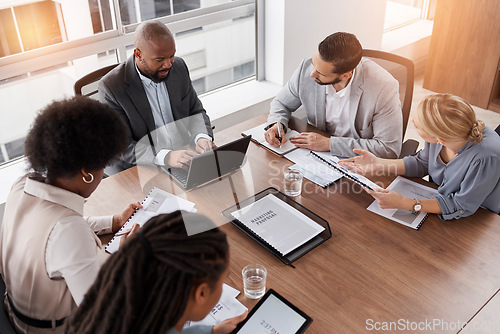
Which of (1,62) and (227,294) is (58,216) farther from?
(1,62)

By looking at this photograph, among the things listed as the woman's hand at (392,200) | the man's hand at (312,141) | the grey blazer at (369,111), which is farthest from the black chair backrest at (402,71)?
the woman's hand at (392,200)

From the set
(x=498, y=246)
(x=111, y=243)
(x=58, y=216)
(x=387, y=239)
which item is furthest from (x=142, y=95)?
(x=498, y=246)

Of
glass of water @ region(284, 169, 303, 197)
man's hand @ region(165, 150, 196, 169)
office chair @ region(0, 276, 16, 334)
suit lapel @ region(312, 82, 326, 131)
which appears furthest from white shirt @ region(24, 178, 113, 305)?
suit lapel @ region(312, 82, 326, 131)

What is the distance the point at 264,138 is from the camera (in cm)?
215

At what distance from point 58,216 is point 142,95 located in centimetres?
106

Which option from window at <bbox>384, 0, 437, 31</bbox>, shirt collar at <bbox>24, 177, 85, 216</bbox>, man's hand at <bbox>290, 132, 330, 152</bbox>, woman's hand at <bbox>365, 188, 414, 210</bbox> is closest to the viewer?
shirt collar at <bbox>24, 177, 85, 216</bbox>

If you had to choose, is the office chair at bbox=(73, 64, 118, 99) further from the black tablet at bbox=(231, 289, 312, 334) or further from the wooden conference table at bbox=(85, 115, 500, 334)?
the black tablet at bbox=(231, 289, 312, 334)

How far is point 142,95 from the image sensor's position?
2.18m

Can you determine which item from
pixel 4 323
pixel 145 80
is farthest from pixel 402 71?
pixel 4 323

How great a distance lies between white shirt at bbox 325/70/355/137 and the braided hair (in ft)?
4.93

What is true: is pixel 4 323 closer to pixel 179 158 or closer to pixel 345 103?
pixel 179 158

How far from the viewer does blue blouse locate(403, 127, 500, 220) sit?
1.62 metres

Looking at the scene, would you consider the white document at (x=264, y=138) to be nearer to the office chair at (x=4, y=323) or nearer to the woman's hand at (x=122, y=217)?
the woman's hand at (x=122, y=217)

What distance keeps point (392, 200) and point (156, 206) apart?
2.92 feet
